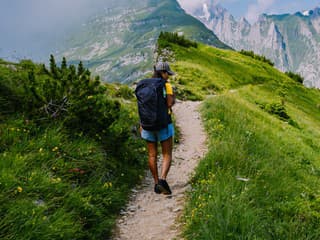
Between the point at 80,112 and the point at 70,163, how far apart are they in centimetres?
152

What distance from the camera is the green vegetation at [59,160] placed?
5.26 metres

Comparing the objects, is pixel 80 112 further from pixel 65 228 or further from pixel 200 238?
pixel 200 238

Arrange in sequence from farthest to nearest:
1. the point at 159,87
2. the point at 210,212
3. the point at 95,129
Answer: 1. the point at 95,129
2. the point at 159,87
3. the point at 210,212

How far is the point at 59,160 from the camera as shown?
6918 mm

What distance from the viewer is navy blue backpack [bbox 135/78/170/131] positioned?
795cm

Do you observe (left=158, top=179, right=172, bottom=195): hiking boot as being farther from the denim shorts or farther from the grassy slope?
the denim shorts

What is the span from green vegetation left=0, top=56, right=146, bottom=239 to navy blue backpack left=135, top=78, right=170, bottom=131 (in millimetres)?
1161

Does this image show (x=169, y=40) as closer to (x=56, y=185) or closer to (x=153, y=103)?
(x=153, y=103)

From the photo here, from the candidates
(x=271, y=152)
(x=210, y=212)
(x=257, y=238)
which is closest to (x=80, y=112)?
(x=210, y=212)

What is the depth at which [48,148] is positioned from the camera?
7223 millimetres

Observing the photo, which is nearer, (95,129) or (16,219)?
(16,219)

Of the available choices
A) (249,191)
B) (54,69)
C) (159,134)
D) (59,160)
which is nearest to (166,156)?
(159,134)

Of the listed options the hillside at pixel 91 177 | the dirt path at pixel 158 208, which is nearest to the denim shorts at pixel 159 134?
the hillside at pixel 91 177

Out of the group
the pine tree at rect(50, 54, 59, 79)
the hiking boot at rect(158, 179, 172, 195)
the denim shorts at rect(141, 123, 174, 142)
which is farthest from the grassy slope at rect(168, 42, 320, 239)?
the pine tree at rect(50, 54, 59, 79)
